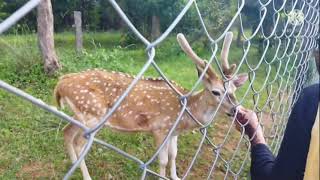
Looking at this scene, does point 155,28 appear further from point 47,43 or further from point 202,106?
point 202,106

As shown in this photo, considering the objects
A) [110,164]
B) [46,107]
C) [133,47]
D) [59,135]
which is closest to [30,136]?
[59,135]

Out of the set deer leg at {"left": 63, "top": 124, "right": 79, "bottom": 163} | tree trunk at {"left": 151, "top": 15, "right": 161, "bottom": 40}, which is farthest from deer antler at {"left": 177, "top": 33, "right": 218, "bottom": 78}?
tree trunk at {"left": 151, "top": 15, "right": 161, "bottom": 40}

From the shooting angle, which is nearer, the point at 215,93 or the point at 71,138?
the point at 215,93

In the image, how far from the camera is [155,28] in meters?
6.50

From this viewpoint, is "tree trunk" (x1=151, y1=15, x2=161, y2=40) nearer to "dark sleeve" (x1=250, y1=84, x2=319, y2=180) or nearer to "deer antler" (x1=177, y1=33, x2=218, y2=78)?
"deer antler" (x1=177, y1=33, x2=218, y2=78)

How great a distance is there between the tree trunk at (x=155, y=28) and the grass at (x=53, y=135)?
1.17 feet

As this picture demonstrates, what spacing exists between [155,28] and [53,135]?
3.10 metres

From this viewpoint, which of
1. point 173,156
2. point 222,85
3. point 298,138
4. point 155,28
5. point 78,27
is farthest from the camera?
point 155,28

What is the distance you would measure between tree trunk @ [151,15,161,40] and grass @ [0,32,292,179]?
36 centimetres

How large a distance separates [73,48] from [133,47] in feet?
2.79

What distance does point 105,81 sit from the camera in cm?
315

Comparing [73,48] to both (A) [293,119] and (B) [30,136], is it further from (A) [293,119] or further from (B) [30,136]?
(A) [293,119]

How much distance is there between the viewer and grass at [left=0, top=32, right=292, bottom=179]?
3.22 meters

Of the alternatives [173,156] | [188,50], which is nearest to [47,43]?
[173,156]
